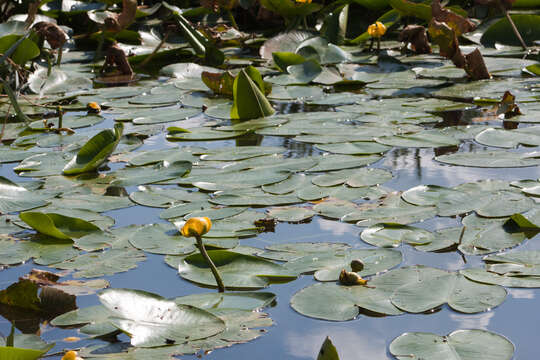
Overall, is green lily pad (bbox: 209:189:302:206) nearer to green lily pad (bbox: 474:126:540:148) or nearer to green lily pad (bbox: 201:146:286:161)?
green lily pad (bbox: 201:146:286:161)

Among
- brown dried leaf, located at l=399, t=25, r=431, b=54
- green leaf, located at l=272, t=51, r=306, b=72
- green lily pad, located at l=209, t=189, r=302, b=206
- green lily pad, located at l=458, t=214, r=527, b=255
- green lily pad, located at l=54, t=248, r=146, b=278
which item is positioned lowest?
green lily pad, located at l=54, t=248, r=146, b=278

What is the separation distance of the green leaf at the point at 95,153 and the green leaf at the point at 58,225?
47 cm

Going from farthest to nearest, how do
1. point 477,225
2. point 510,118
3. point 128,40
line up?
point 128,40, point 510,118, point 477,225

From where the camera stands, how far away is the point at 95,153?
2.15 meters

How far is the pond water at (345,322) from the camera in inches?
44.6

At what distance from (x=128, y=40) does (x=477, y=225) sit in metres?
Result: 3.50

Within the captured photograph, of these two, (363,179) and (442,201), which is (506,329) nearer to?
(442,201)

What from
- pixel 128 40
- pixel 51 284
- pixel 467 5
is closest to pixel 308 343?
pixel 51 284

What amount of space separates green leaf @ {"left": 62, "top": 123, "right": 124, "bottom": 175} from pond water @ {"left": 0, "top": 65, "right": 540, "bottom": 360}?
19 centimetres

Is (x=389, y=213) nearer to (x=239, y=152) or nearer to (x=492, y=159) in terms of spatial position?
(x=492, y=159)

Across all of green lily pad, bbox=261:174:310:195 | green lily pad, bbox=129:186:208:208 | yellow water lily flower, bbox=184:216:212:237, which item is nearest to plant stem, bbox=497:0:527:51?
green lily pad, bbox=261:174:310:195

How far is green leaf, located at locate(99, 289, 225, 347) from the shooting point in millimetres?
1132

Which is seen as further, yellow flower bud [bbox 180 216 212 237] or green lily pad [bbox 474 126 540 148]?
green lily pad [bbox 474 126 540 148]

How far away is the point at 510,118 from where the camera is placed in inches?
97.3
